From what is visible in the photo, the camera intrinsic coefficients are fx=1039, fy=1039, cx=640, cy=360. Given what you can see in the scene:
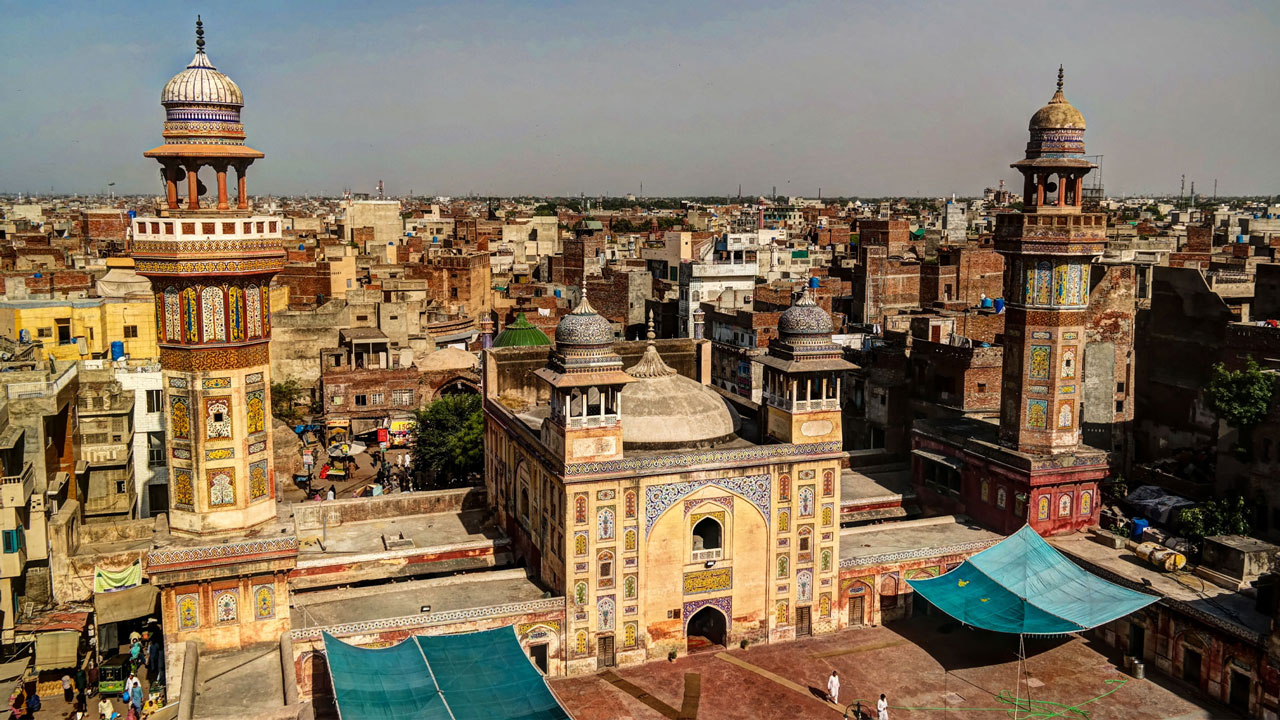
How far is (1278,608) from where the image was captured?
1778cm

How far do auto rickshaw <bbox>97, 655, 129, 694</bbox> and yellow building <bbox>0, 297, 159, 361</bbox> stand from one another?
16.2m

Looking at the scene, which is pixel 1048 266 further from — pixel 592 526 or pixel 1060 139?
pixel 592 526

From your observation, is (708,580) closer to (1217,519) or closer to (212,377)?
(212,377)

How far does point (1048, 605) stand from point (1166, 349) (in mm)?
16828

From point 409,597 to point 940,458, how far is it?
14308 mm

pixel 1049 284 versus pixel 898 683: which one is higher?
pixel 1049 284

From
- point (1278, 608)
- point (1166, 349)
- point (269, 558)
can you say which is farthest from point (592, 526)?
point (1166, 349)

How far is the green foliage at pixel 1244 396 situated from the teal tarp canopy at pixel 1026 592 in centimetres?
643

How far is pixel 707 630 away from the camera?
22656mm

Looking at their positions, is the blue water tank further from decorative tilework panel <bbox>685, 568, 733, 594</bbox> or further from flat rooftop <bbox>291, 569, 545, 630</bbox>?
flat rooftop <bbox>291, 569, 545, 630</bbox>

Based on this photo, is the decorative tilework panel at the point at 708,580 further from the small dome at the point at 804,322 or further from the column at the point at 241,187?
the column at the point at 241,187

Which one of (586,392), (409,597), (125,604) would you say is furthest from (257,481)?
(586,392)

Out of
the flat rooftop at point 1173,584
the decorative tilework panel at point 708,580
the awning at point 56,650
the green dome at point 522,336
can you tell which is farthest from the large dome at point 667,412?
the green dome at point 522,336

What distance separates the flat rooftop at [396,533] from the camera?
79.1ft
